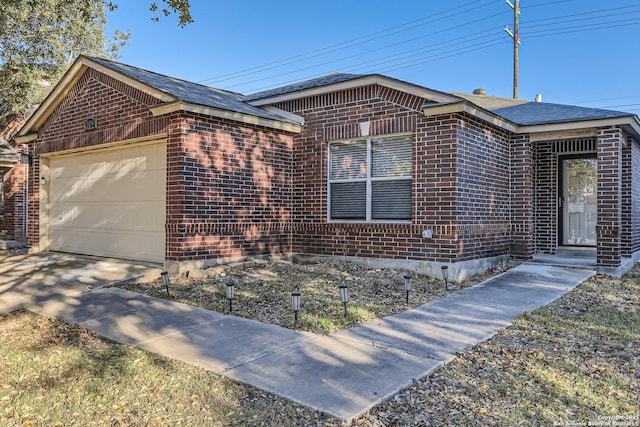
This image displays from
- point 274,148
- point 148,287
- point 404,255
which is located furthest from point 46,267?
point 404,255

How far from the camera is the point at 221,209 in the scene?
9203 millimetres

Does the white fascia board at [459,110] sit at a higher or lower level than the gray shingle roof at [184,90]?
lower

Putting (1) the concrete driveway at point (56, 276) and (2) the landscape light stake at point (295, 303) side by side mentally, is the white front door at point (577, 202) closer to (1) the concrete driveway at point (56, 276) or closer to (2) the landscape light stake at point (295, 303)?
(2) the landscape light stake at point (295, 303)

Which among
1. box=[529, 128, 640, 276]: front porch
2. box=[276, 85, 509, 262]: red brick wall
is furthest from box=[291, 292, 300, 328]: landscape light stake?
box=[529, 128, 640, 276]: front porch

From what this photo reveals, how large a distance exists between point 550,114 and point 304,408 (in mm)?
9755

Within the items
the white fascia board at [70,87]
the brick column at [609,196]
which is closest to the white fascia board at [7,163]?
the white fascia board at [70,87]

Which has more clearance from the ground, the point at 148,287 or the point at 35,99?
the point at 35,99

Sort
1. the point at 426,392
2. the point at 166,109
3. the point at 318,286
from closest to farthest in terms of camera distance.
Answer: the point at 426,392
the point at 318,286
the point at 166,109

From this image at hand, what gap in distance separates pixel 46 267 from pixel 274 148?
17.3ft

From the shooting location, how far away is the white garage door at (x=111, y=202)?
9641mm

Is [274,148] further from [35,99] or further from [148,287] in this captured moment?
[35,99]

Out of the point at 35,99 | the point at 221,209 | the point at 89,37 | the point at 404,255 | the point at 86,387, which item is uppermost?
the point at 89,37

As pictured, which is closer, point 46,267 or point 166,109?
point 166,109

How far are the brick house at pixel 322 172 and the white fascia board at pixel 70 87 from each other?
42 mm
